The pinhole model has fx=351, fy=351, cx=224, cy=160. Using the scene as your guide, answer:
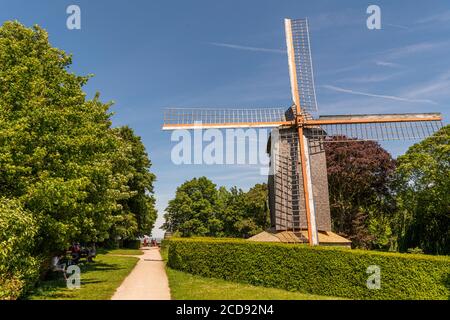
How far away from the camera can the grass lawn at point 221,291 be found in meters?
13.5

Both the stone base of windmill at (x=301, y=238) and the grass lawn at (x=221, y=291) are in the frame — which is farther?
the stone base of windmill at (x=301, y=238)

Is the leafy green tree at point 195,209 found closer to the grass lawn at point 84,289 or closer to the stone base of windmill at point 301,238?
the stone base of windmill at point 301,238

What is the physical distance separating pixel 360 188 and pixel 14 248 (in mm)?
35720

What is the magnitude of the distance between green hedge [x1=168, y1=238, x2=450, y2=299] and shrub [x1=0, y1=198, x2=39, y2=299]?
9.37 meters

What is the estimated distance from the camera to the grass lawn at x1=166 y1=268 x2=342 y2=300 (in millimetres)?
13547

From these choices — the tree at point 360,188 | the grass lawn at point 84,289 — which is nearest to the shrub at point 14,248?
the grass lawn at point 84,289

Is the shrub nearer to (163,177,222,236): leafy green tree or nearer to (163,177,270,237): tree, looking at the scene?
(163,177,270,237): tree

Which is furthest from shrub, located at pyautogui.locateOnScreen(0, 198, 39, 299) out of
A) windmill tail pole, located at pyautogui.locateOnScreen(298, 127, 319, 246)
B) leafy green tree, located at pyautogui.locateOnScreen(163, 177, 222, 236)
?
leafy green tree, located at pyautogui.locateOnScreen(163, 177, 222, 236)

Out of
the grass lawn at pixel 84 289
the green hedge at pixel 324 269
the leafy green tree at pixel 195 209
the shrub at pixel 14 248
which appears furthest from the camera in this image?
the leafy green tree at pixel 195 209

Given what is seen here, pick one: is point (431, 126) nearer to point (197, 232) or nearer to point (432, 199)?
point (432, 199)

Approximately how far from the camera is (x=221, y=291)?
14.8 meters

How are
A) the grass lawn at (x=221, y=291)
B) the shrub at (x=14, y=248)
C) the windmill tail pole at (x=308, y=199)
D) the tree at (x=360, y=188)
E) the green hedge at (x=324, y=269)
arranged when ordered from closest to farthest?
the shrub at (x=14, y=248), the grass lawn at (x=221, y=291), the green hedge at (x=324, y=269), the windmill tail pole at (x=308, y=199), the tree at (x=360, y=188)

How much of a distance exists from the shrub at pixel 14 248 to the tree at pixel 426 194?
27.6 meters
